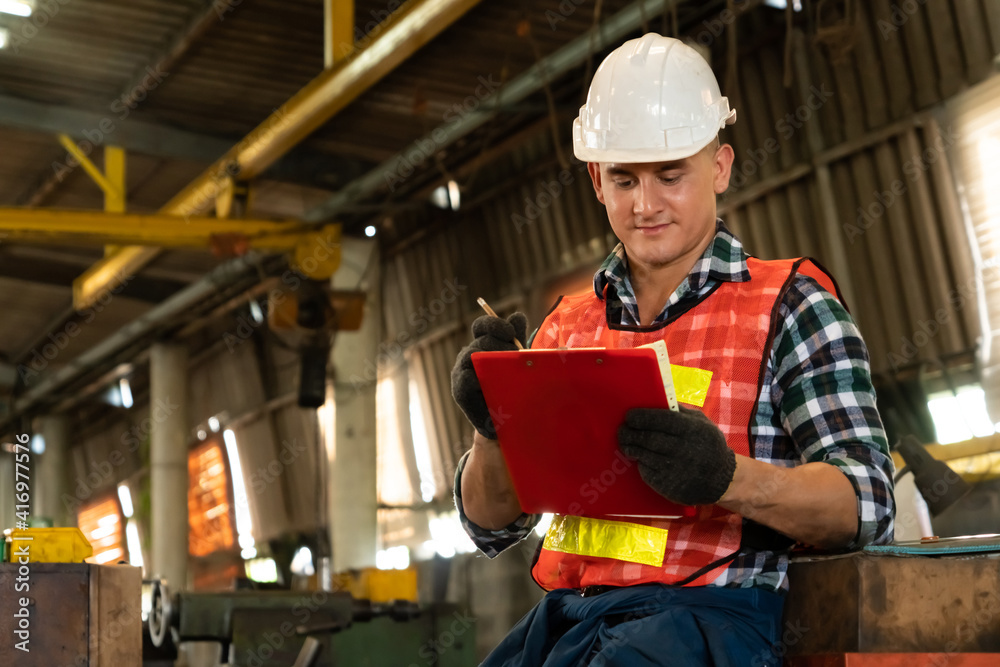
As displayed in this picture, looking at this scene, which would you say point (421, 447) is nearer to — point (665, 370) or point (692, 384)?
point (692, 384)

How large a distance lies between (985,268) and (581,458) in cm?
411

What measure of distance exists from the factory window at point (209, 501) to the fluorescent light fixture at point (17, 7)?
743 cm

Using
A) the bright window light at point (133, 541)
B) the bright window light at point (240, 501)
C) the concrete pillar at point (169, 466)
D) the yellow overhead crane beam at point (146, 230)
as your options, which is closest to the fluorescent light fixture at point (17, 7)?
the yellow overhead crane beam at point (146, 230)

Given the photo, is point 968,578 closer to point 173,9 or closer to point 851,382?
point 851,382

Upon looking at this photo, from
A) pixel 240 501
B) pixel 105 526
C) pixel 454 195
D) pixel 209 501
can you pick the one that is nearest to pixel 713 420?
pixel 454 195

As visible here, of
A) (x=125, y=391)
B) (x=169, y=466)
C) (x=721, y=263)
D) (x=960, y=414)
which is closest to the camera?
(x=721, y=263)

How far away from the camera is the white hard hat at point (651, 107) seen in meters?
1.86

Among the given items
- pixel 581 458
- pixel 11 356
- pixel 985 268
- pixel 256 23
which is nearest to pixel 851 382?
pixel 581 458

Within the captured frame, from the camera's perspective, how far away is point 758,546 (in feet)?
5.59

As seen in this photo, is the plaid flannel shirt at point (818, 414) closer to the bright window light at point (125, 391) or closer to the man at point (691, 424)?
the man at point (691, 424)

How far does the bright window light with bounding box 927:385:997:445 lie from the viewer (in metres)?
5.10

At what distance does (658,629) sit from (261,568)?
11.3 m

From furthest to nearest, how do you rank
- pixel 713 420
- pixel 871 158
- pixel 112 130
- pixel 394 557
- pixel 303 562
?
pixel 303 562
pixel 394 557
pixel 112 130
pixel 871 158
pixel 713 420

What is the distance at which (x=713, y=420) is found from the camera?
172 centimetres
